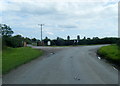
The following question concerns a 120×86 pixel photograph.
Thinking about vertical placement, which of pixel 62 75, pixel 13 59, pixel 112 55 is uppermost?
pixel 112 55

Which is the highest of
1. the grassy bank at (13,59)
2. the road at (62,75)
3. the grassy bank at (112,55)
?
the grassy bank at (112,55)

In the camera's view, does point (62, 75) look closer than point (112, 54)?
Yes

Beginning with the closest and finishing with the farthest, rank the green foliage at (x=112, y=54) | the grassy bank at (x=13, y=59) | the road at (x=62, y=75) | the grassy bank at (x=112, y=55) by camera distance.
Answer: the road at (x=62, y=75) < the grassy bank at (x=13, y=59) < the grassy bank at (x=112, y=55) < the green foliage at (x=112, y=54)

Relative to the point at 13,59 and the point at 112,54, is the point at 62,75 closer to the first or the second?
the point at 13,59

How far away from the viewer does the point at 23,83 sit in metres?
9.31

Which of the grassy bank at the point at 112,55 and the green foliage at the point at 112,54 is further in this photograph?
the green foliage at the point at 112,54

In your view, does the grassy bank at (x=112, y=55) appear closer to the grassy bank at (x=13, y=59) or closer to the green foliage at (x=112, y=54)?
the green foliage at (x=112, y=54)

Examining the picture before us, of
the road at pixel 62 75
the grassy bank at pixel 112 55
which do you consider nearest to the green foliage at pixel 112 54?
the grassy bank at pixel 112 55

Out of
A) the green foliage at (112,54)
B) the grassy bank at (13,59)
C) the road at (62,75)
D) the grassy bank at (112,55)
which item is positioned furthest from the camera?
the green foliage at (112,54)

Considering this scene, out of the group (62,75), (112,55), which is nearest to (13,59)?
(112,55)

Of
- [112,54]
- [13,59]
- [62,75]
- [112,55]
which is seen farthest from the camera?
[112,54]

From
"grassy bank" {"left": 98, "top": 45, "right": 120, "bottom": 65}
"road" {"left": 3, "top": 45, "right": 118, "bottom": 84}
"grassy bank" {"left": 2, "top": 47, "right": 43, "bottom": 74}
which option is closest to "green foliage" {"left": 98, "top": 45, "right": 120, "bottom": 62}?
"grassy bank" {"left": 98, "top": 45, "right": 120, "bottom": 65}

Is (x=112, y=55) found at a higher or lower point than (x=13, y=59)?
higher

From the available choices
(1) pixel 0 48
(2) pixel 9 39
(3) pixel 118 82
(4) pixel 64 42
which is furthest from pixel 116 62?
(4) pixel 64 42
